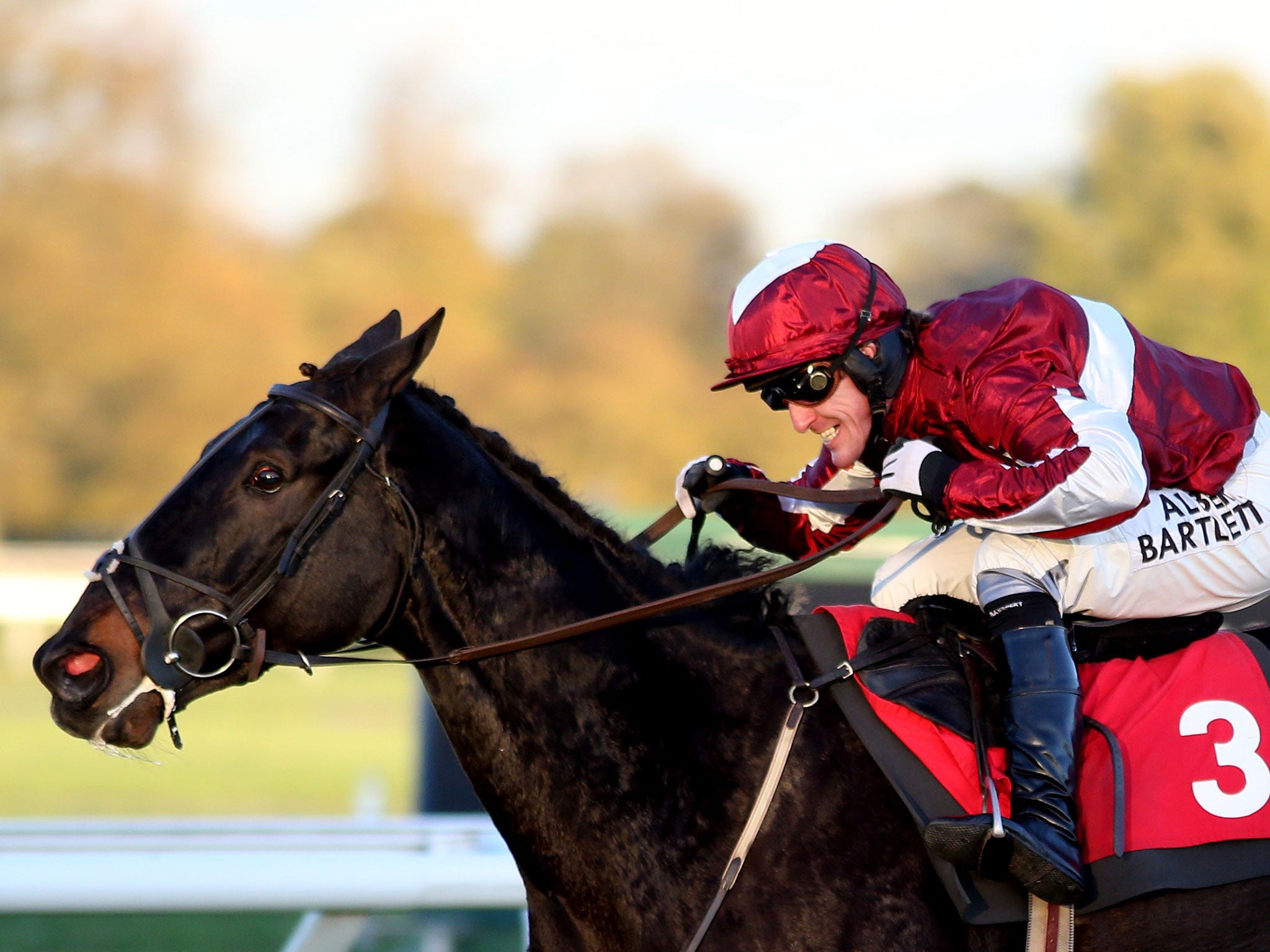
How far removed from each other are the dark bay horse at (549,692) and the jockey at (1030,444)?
21cm

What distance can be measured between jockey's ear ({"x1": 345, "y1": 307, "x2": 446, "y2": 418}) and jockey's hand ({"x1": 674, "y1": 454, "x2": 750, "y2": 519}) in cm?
65

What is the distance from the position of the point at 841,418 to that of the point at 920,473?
255 mm

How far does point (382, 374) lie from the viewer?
2607 mm

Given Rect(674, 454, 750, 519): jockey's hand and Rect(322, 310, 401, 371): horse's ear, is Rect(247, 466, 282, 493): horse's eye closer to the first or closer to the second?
Rect(322, 310, 401, 371): horse's ear

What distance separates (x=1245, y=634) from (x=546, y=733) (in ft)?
4.41

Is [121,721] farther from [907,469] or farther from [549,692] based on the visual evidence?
[907,469]

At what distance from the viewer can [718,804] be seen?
2541 mm

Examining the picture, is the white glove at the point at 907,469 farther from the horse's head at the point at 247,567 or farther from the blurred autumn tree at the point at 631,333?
the blurred autumn tree at the point at 631,333

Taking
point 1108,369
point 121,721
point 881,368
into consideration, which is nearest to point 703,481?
point 881,368

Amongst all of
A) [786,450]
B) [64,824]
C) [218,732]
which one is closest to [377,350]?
[64,824]

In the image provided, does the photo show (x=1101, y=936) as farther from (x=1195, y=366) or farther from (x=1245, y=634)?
(x=1195, y=366)

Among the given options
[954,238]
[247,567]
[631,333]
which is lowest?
[631,333]

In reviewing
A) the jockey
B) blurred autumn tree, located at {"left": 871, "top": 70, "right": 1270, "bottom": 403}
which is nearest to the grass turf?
the jockey

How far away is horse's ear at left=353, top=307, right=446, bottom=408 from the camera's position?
2598 millimetres
